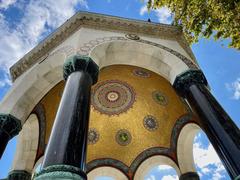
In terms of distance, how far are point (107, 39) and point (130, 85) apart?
293 cm

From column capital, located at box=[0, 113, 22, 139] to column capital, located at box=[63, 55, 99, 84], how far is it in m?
1.60

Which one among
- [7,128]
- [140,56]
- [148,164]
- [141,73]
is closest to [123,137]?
[148,164]

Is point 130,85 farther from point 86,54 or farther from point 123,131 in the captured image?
point 86,54

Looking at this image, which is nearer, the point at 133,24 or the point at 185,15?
the point at 185,15

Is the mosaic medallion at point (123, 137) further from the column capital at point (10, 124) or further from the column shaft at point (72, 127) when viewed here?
the column shaft at point (72, 127)

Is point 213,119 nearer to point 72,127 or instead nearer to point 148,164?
point 72,127

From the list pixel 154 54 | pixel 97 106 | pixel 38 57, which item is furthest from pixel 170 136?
pixel 38 57

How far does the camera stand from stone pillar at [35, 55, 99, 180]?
2592 millimetres

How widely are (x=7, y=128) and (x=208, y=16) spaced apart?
15.0 feet

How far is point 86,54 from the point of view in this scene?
17.2 ft

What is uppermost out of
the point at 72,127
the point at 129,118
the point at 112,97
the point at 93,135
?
the point at 112,97

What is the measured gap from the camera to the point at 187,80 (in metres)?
5.14

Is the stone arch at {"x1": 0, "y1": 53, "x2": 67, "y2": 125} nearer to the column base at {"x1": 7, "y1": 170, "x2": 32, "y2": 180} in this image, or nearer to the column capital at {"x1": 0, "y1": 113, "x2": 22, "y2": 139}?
the column capital at {"x1": 0, "y1": 113, "x2": 22, "y2": 139}

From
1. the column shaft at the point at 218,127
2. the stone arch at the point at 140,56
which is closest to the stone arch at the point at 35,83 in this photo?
the stone arch at the point at 140,56
